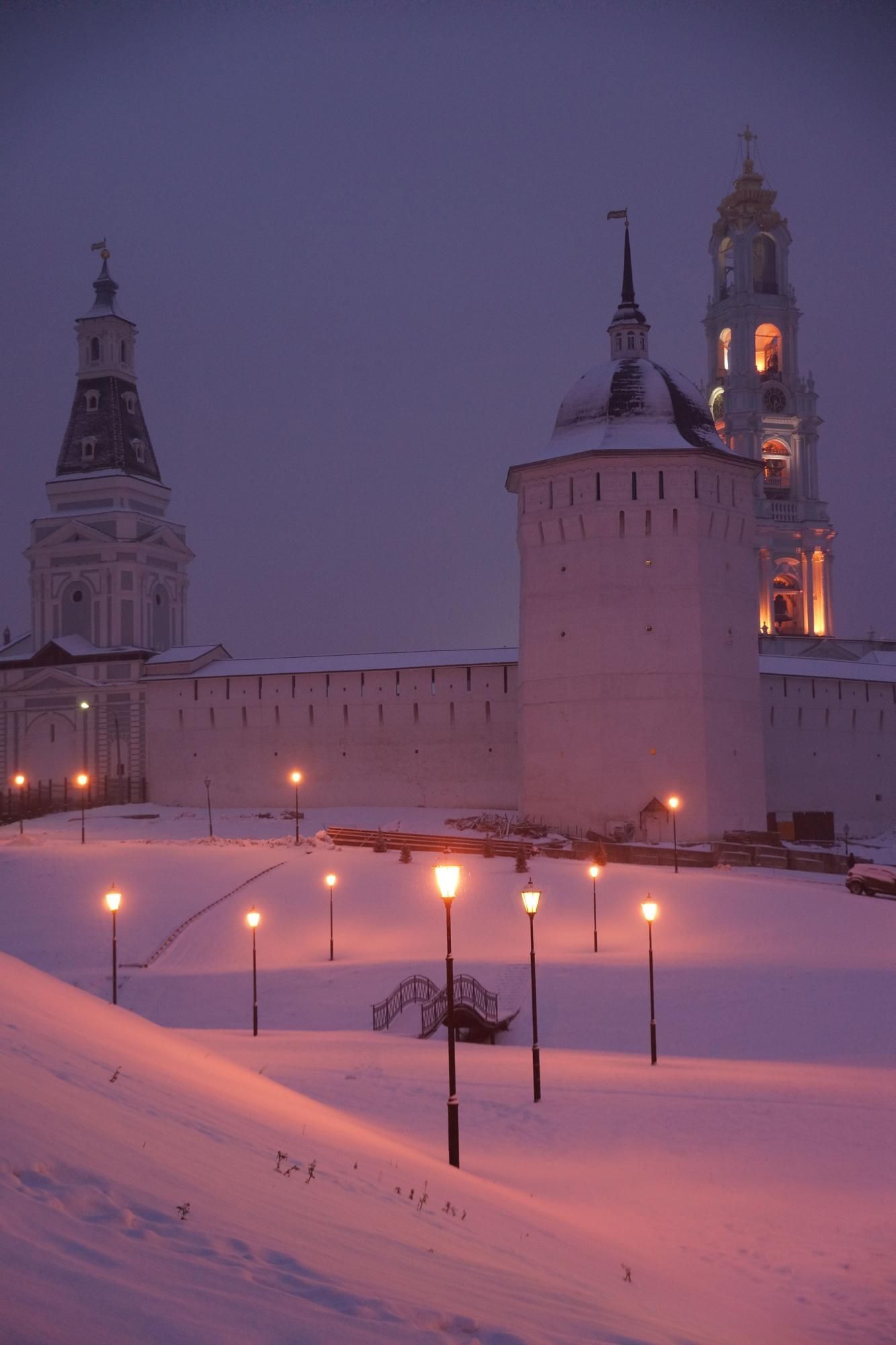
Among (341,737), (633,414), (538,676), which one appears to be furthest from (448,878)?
(341,737)

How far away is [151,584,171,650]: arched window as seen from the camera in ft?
168

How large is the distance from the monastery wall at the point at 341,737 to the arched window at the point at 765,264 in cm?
3748

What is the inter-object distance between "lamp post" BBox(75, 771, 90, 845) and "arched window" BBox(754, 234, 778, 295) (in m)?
45.3

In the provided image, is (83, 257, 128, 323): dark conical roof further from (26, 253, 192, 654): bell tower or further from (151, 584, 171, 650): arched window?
(151, 584, 171, 650): arched window

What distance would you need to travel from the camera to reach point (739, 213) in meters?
69.6

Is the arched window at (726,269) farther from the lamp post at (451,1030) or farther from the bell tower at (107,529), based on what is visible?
the lamp post at (451,1030)

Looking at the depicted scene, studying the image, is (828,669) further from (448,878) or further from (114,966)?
(448,878)

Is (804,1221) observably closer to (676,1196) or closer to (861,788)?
(676,1196)

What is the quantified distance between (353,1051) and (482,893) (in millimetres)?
12557

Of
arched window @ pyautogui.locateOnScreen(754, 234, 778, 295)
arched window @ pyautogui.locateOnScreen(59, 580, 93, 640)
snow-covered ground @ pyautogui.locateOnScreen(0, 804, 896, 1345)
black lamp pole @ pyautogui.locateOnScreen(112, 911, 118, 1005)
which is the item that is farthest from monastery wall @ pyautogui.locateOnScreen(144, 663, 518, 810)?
arched window @ pyautogui.locateOnScreen(754, 234, 778, 295)

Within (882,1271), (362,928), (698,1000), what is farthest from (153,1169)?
(362,928)

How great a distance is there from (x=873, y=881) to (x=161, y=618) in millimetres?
31995

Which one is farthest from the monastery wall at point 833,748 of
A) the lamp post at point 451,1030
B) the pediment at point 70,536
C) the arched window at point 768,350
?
→ the lamp post at point 451,1030

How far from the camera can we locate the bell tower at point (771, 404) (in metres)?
68.1
